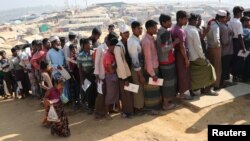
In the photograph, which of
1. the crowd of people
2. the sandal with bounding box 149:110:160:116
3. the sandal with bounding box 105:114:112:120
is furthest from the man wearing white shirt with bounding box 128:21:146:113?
the sandal with bounding box 105:114:112:120

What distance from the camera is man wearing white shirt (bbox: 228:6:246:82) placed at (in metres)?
6.81

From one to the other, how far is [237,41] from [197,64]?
1.29m

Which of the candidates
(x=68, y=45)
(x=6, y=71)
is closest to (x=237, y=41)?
(x=68, y=45)

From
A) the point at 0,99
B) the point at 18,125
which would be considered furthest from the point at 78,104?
the point at 0,99

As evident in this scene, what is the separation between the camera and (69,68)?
7.28 m

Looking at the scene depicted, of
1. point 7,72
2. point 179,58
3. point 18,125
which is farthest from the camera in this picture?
point 7,72

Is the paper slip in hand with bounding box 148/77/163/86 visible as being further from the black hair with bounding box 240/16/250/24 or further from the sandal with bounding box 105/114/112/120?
the black hair with bounding box 240/16/250/24

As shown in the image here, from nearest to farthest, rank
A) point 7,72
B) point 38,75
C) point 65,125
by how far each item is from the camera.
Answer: point 65,125, point 38,75, point 7,72

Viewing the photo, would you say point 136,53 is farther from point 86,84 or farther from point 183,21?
point 86,84

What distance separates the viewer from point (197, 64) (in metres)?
6.49

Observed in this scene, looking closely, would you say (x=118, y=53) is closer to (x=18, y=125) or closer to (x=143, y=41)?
(x=143, y=41)

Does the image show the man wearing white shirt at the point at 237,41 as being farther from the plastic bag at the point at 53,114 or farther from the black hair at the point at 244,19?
the plastic bag at the point at 53,114

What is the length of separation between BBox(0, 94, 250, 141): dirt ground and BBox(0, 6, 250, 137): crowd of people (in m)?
0.23

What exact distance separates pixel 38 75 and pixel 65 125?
2.78 meters
